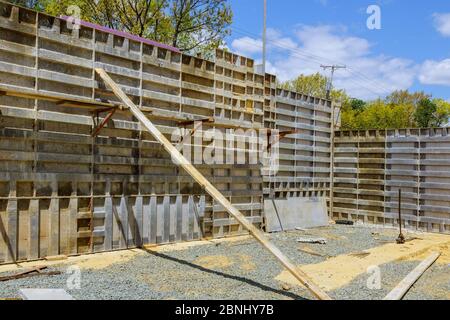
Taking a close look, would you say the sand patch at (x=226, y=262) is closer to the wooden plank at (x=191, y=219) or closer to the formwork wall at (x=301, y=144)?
the wooden plank at (x=191, y=219)

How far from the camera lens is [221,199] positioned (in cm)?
866

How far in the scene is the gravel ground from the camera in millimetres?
7574

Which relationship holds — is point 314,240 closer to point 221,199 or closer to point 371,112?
point 221,199

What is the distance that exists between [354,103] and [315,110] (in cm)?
4860

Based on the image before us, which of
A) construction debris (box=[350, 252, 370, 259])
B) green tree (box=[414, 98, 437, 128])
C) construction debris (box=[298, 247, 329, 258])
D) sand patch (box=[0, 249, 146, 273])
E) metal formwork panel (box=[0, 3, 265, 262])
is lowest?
construction debris (box=[350, 252, 370, 259])

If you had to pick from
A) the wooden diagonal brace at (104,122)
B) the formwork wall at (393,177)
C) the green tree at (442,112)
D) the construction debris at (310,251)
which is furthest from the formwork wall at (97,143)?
the green tree at (442,112)

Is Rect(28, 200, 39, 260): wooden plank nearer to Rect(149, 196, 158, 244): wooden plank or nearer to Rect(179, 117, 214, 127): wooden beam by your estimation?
Rect(149, 196, 158, 244): wooden plank

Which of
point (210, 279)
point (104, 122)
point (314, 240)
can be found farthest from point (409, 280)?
point (104, 122)

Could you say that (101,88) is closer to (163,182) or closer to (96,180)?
(96,180)

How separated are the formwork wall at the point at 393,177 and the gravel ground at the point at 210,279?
22.2 ft

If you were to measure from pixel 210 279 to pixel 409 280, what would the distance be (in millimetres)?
4032

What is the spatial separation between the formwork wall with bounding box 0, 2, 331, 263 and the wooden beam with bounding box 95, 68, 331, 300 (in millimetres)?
863

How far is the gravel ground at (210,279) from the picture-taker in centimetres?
757

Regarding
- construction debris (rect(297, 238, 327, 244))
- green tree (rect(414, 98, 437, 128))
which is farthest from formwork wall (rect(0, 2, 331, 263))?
green tree (rect(414, 98, 437, 128))
